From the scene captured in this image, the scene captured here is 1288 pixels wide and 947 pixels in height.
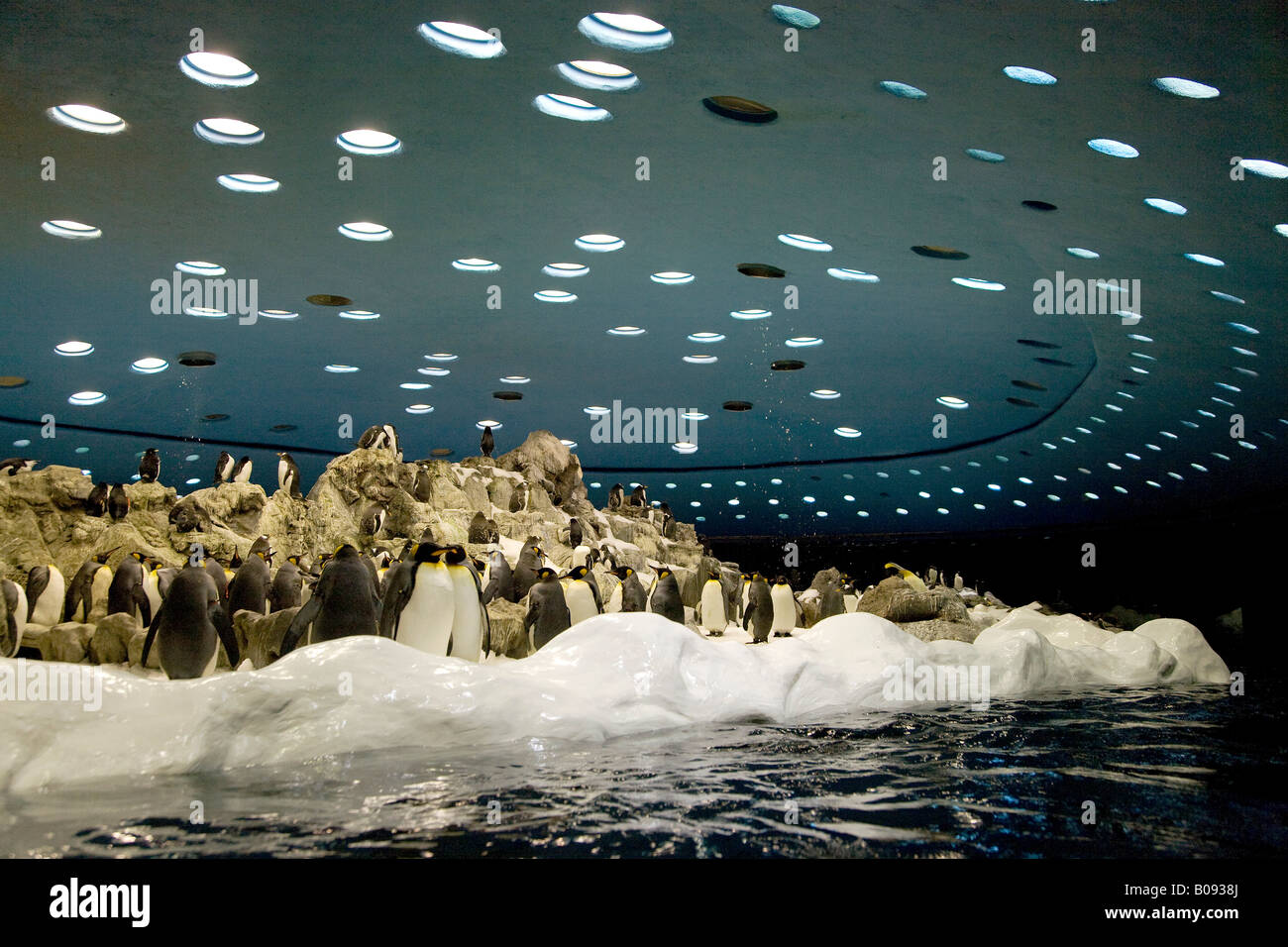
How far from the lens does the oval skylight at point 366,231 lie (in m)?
7.21

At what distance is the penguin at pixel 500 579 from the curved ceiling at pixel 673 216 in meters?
2.49

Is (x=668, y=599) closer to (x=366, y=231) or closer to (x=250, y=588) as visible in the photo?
(x=250, y=588)

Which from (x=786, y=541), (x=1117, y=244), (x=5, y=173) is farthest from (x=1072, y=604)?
(x=5, y=173)

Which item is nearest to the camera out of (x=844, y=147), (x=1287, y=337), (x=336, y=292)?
(x=844, y=147)

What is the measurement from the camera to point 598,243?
7.43m

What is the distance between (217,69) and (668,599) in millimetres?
6454

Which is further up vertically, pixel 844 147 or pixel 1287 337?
pixel 844 147

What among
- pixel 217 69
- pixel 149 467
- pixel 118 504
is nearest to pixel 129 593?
pixel 118 504

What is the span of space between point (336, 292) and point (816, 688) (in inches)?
238

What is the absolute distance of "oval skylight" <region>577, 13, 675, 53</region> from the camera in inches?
173

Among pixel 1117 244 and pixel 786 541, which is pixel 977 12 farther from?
pixel 786 541

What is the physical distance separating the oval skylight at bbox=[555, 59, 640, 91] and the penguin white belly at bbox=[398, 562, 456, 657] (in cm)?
317

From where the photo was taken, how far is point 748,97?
5.02m

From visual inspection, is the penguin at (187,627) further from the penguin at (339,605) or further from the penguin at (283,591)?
the penguin at (283,591)
